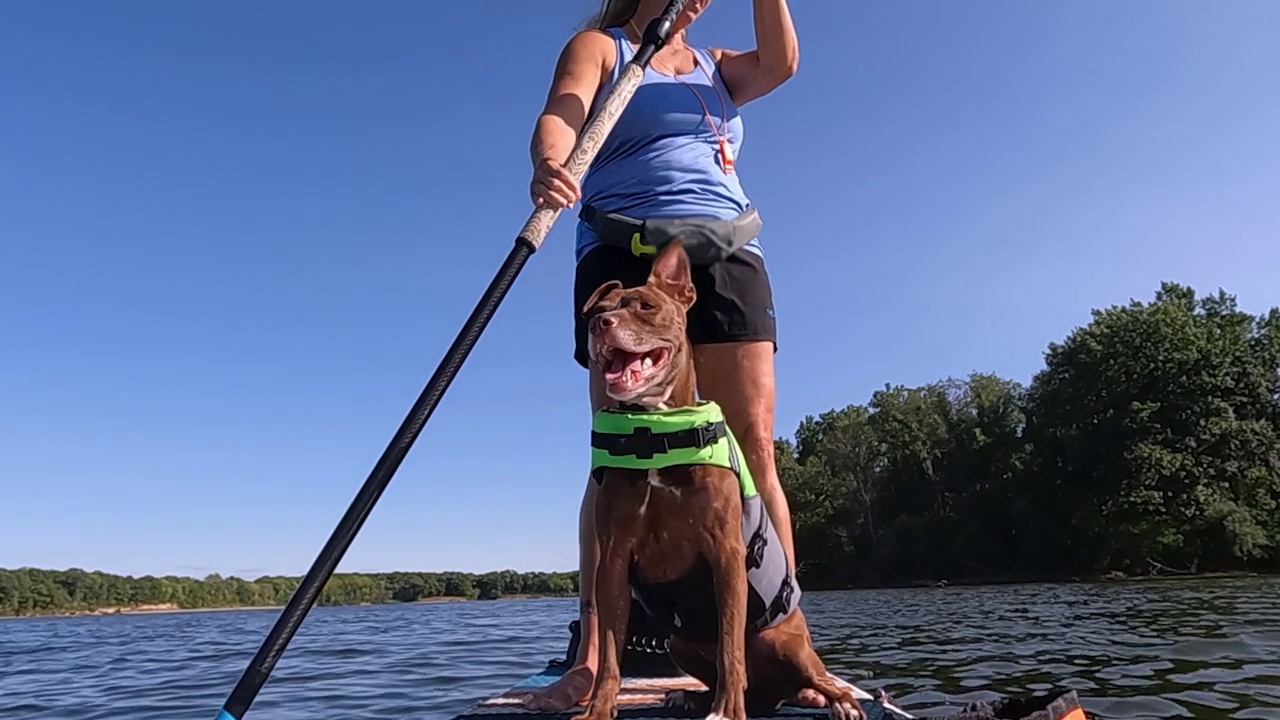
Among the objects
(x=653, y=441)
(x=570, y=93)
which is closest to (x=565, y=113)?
(x=570, y=93)

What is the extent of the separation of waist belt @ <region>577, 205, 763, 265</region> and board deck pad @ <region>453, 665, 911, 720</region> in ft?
4.39

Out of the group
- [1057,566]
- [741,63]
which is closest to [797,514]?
[1057,566]

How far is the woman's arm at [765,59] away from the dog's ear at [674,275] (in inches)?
49.3

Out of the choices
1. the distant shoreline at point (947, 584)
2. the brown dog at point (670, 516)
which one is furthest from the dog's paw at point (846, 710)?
the distant shoreline at point (947, 584)

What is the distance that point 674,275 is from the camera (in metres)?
2.56

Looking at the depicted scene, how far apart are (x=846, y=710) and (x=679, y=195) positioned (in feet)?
5.50

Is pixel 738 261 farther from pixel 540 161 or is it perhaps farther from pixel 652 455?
pixel 652 455

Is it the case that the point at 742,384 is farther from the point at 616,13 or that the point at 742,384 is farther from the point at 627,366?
the point at 616,13

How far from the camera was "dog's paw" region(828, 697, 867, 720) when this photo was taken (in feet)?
7.93

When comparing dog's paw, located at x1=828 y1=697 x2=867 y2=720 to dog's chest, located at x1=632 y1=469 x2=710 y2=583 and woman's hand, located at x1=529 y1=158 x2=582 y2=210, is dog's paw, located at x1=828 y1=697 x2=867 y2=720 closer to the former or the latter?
dog's chest, located at x1=632 y1=469 x2=710 y2=583

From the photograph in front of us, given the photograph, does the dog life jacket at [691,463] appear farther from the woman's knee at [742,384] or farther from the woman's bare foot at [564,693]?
the woman's knee at [742,384]

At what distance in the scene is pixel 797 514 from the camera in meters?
67.2

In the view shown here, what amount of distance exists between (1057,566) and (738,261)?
53.4m

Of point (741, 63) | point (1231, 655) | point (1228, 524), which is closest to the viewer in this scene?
point (741, 63)
